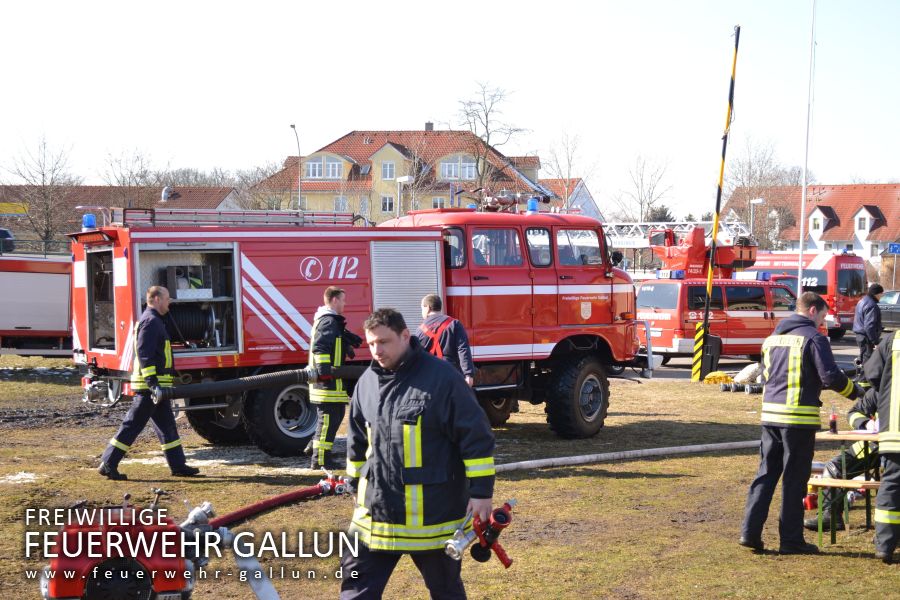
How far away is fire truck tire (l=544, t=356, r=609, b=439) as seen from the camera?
12445 millimetres

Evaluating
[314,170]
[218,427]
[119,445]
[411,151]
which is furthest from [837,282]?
[314,170]

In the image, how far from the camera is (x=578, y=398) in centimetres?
1251

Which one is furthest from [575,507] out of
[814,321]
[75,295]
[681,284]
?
[681,284]

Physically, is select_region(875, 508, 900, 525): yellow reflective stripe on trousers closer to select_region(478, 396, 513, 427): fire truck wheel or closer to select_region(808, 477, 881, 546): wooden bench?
select_region(808, 477, 881, 546): wooden bench

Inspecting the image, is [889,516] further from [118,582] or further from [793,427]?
[118,582]

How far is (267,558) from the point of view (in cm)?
697

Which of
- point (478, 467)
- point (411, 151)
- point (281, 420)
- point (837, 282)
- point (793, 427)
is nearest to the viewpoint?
point (478, 467)

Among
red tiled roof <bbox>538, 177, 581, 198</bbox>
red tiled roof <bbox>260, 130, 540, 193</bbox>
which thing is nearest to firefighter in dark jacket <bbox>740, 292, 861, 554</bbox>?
red tiled roof <bbox>260, 130, 540, 193</bbox>

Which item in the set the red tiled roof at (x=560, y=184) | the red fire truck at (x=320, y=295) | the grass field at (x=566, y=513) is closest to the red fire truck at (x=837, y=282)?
the red tiled roof at (x=560, y=184)

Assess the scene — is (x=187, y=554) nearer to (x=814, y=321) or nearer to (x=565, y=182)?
(x=814, y=321)

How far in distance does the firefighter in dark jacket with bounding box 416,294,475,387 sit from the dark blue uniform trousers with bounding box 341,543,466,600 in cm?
501

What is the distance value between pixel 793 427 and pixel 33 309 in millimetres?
16642

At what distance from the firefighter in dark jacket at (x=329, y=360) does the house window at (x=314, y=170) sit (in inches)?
2269

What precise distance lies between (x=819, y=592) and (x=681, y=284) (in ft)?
53.3
